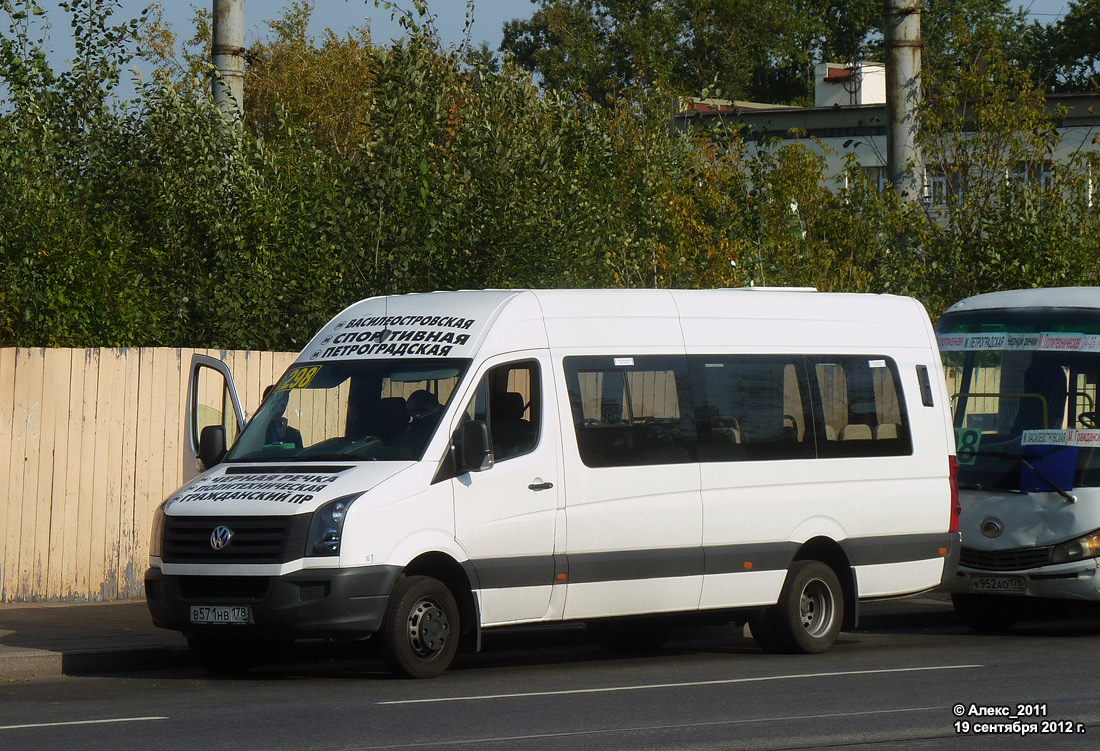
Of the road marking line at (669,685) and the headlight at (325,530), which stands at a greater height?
the headlight at (325,530)

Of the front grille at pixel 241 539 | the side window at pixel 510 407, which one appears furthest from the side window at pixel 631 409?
the front grille at pixel 241 539

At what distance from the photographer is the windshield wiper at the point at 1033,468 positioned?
13.1m

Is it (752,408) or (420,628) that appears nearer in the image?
(420,628)

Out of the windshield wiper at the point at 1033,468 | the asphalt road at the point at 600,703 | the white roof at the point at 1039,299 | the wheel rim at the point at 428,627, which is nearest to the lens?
the asphalt road at the point at 600,703

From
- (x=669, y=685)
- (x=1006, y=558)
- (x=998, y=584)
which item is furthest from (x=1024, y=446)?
(x=669, y=685)

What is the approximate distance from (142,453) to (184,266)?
A: 11.7 ft

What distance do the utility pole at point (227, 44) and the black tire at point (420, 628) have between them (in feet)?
28.2

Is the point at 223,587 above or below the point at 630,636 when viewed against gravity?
above

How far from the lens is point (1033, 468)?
43.8 feet

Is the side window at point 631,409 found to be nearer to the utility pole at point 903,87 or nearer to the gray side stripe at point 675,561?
the gray side stripe at point 675,561

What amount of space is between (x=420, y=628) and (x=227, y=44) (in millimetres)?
8937

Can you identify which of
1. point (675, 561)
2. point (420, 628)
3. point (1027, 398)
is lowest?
point (420, 628)

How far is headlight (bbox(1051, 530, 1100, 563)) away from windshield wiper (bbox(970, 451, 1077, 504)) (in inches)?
12.3

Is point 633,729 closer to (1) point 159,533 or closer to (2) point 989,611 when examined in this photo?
(1) point 159,533
